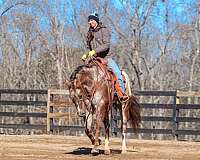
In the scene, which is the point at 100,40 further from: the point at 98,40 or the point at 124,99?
the point at 124,99

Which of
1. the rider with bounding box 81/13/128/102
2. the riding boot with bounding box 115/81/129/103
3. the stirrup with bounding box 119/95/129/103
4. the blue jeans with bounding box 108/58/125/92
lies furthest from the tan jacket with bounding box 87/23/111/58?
the stirrup with bounding box 119/95/129/103

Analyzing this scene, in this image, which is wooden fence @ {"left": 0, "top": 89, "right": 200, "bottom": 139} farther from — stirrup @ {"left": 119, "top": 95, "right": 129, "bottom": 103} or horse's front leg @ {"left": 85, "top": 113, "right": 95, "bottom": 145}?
horse's front leg @ {"left": 85, "top": 113, "right": 95, "bottom": 145}

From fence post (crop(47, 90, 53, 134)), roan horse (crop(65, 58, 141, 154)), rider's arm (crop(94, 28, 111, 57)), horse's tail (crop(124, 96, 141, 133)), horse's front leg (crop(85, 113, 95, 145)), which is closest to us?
roan horse (crop(65, 58, 141, 154))

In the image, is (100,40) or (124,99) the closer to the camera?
(100,40)

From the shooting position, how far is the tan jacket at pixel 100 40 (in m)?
8.53

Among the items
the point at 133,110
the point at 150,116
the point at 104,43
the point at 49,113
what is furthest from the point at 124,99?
the point at 49,113

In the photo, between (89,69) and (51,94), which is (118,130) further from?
(89,69)

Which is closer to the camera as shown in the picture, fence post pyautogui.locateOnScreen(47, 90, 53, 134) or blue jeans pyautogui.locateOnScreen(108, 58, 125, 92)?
blue jeans pyautogui.locateOnScreen(108, 58, 125, 92)

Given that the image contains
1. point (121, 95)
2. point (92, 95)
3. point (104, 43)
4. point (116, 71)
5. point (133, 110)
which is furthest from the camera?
point (133, 110)

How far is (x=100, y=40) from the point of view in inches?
338

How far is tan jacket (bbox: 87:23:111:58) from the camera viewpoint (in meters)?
8.53

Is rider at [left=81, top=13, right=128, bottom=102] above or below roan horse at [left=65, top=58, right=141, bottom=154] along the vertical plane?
above

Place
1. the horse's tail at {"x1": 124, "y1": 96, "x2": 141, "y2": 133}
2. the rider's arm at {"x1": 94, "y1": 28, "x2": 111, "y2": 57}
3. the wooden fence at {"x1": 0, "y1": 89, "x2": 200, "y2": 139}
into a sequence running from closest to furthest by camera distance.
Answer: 1. the rider's arm at {"x1": 94, "y1": 28, "x2": 111, "y2": 57}
2. the horse's tail at {"x1": 124, "y1": 96, "x2": 141, "y2": 133}
3. the wooden fence at {"x1": 0, "y1": 89, "x2": 200, "y2": 139}

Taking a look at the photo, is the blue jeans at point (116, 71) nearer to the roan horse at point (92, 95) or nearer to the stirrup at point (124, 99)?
the stirrup at point (124, 99)
